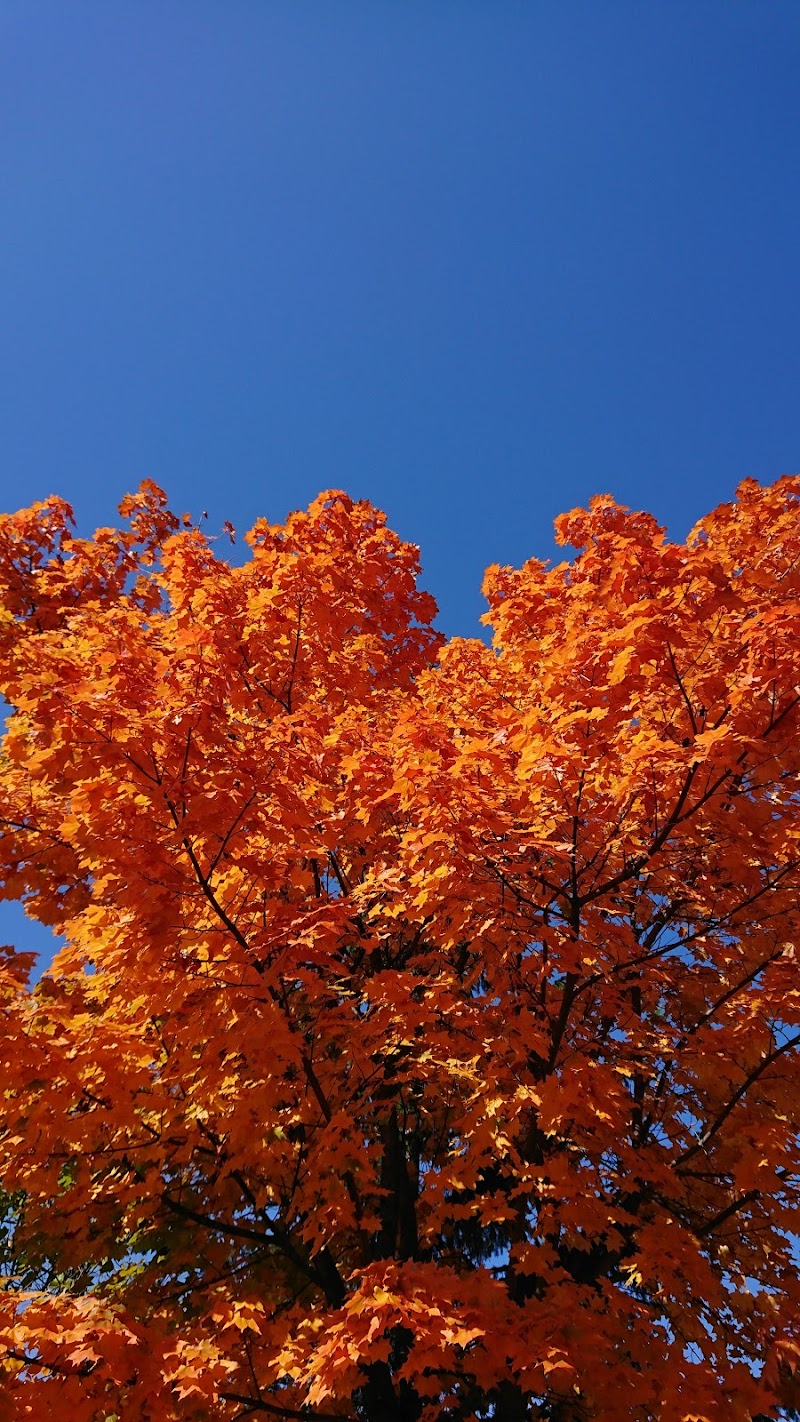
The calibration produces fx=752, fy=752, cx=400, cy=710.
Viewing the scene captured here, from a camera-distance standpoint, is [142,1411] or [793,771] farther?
[793,771]

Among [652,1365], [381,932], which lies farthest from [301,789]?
[652,1365]

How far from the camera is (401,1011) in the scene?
4.81m

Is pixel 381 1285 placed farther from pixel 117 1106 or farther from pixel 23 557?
pixel 23 557

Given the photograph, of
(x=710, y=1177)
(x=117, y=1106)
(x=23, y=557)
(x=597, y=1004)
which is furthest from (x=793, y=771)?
(x=23, y=557)

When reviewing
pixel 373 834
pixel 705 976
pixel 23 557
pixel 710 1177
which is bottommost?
pixel 710 1177

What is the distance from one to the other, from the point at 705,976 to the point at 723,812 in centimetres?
142

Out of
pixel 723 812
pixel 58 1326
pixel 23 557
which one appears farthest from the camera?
pixel 23 557

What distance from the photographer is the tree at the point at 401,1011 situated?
407 cm

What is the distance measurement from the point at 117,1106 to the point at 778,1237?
4755 mm

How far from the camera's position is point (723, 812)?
4.80 metres

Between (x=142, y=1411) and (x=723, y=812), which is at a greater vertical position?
(x=723, y=812)

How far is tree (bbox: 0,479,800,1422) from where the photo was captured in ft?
13.4

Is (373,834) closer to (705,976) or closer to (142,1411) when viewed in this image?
(705,976)

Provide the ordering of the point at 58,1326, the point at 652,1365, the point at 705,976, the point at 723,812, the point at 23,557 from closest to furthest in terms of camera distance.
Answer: the point at 58,1326 < the point at 652,1365 < the point at 723,812 < the point at 705,976 < the point at 23,557
